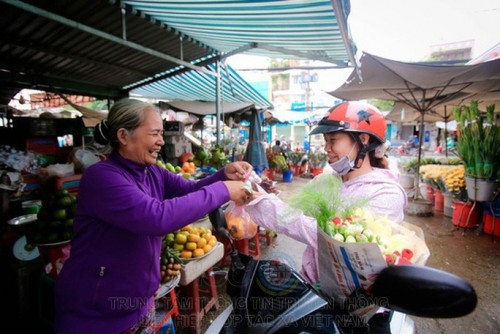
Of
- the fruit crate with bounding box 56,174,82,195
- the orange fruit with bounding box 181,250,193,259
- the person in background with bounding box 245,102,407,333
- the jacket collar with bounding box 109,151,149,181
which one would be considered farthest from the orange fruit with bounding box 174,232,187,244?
the fruit crate with bounding box 56,174,82,195

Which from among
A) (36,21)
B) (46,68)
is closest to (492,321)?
(36,21)

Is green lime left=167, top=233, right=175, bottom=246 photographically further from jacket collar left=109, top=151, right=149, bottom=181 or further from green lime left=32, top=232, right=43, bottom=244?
jacket collar left=109, top=151, right=149, bottom=181

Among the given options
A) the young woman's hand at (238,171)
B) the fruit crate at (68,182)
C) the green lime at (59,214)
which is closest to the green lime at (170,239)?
the green lime at (59,214)

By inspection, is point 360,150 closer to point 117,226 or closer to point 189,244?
point 117,226

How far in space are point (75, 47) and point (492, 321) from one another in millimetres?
7582

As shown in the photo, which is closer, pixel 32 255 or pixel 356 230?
pixel 356 230

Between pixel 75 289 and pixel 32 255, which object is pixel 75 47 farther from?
pixel 75 289

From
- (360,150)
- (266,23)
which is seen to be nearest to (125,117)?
(360,150)

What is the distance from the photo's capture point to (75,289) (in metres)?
1.37

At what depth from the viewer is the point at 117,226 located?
4.02 ft

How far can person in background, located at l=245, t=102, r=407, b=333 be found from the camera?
1.37 metres

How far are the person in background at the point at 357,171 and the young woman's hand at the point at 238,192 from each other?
0.04 m

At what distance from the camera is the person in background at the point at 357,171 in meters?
1.37

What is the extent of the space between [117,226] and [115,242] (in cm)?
18
